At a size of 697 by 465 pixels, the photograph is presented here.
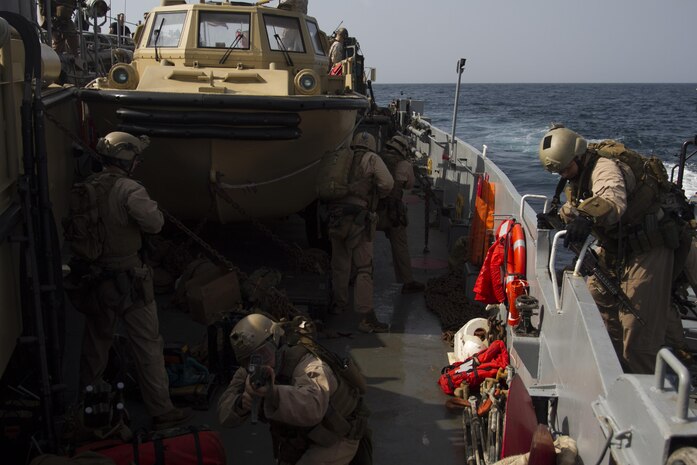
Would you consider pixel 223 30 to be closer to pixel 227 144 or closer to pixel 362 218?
pixel 227 144

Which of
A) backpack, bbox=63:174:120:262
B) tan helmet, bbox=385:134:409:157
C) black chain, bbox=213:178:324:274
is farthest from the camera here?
tan helmet, bbox=385:134:409:157

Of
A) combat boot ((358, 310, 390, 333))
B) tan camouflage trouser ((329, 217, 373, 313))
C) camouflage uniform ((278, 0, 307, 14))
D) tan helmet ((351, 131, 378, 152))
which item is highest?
camouflage uniform ((278, 0, 307, 14))

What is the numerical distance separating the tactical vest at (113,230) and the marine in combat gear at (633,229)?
233 centimetres

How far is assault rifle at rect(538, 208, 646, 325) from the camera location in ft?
12.8

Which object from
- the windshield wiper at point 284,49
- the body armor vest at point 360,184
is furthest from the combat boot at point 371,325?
the windshield wiper at point 284,49

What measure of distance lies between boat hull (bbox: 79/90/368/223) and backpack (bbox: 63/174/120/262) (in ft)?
5.66

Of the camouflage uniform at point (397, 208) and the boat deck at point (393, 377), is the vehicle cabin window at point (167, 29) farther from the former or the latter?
the camouflage uniform at point (397, 208)

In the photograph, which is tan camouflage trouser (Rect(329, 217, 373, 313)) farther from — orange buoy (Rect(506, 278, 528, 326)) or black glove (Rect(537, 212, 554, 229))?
black glove (Rect(537, 212, 554, 229))

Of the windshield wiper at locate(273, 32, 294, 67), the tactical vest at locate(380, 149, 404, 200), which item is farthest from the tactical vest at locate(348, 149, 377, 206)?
the windshield wiper at locate(273, 32, 294, 67)

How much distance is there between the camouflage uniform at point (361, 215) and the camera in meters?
5.54

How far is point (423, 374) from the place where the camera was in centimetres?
482

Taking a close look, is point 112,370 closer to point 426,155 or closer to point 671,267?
point 671,267

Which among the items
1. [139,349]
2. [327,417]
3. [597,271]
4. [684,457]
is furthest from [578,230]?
[139,349]

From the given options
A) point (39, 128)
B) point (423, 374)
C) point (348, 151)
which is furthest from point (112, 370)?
point (348, 151)
